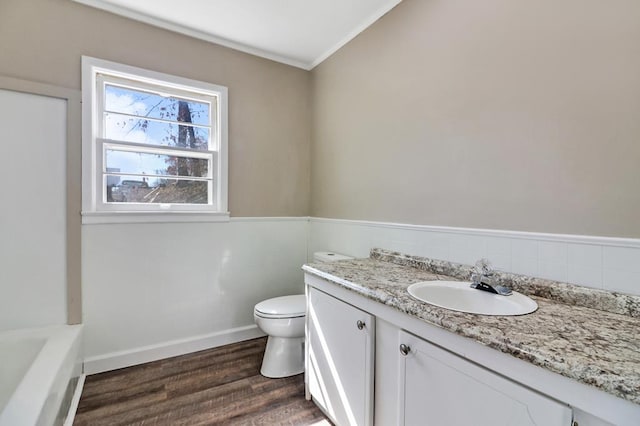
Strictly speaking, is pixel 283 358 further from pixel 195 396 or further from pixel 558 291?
pixel 558 291

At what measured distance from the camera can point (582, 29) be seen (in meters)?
1.15

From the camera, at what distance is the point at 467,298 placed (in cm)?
132

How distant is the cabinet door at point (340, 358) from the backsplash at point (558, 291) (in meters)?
0.57

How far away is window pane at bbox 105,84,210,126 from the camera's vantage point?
2.13 m

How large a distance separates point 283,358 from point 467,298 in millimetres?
A: 1314

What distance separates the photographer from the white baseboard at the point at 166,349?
2053 millimetres

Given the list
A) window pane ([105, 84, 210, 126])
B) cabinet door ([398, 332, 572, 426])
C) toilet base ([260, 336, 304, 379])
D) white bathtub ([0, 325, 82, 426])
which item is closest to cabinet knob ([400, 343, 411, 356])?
cabinet door ([398, 332, 572, 426])

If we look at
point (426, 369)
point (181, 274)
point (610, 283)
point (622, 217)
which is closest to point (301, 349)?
point (181, 274)

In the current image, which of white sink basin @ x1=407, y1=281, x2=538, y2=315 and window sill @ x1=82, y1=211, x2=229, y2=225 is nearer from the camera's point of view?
white sink basin @ x1=407, y1=281, x2=538, y2=315

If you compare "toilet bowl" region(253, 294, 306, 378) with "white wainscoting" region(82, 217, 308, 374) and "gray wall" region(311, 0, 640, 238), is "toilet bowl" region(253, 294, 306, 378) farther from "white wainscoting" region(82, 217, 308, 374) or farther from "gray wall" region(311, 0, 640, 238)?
"gray wall" region(311, 0, 640, 238)

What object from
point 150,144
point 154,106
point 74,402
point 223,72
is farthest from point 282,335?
Result: point 223,72

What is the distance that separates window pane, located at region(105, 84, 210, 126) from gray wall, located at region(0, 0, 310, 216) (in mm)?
192

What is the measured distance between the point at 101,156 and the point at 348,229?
1.82 meters

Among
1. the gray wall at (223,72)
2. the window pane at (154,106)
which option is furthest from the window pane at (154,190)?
the window pane at (154,106)
